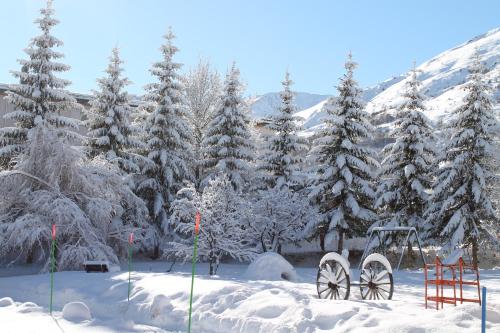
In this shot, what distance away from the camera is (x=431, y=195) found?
965 inches

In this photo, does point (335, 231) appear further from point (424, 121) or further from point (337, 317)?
point (337, 317)

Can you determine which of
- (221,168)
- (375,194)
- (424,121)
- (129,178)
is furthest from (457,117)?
(129,178)

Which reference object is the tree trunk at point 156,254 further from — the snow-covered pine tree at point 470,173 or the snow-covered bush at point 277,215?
the snow-covered pine tree at point 470,173

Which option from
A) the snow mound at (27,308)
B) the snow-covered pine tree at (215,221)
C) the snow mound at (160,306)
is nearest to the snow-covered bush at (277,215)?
the snow-covered pine tree at (215,221)

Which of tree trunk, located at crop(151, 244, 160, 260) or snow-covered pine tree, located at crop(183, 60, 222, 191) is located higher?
snow-covered pine tree, located at crop(183, 60, 222, 191)

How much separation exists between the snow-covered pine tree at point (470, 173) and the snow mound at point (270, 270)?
9.43 metres

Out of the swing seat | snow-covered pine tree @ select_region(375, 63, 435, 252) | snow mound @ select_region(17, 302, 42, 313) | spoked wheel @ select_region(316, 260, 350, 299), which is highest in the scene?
snow-covered pine tree @ select_region(375, 63, 435, 252)

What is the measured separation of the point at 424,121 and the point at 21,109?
20.4 m

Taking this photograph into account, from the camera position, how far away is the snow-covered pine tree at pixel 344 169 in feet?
86.9

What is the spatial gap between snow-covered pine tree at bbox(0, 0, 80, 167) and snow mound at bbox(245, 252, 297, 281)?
12.1 metres

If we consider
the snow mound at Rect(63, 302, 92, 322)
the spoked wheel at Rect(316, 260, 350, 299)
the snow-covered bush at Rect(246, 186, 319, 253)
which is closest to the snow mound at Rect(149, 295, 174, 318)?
the snow mound at Rect(63, 302, 92, 322)

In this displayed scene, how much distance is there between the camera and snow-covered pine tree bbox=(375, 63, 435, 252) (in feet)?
86.3

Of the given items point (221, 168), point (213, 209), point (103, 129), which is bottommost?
point (213, 209)

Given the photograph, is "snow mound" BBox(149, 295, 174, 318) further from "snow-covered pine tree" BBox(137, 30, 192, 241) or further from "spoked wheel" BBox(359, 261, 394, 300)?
"snow-covered pine tree" BBox(137, 30, 192, 241)
